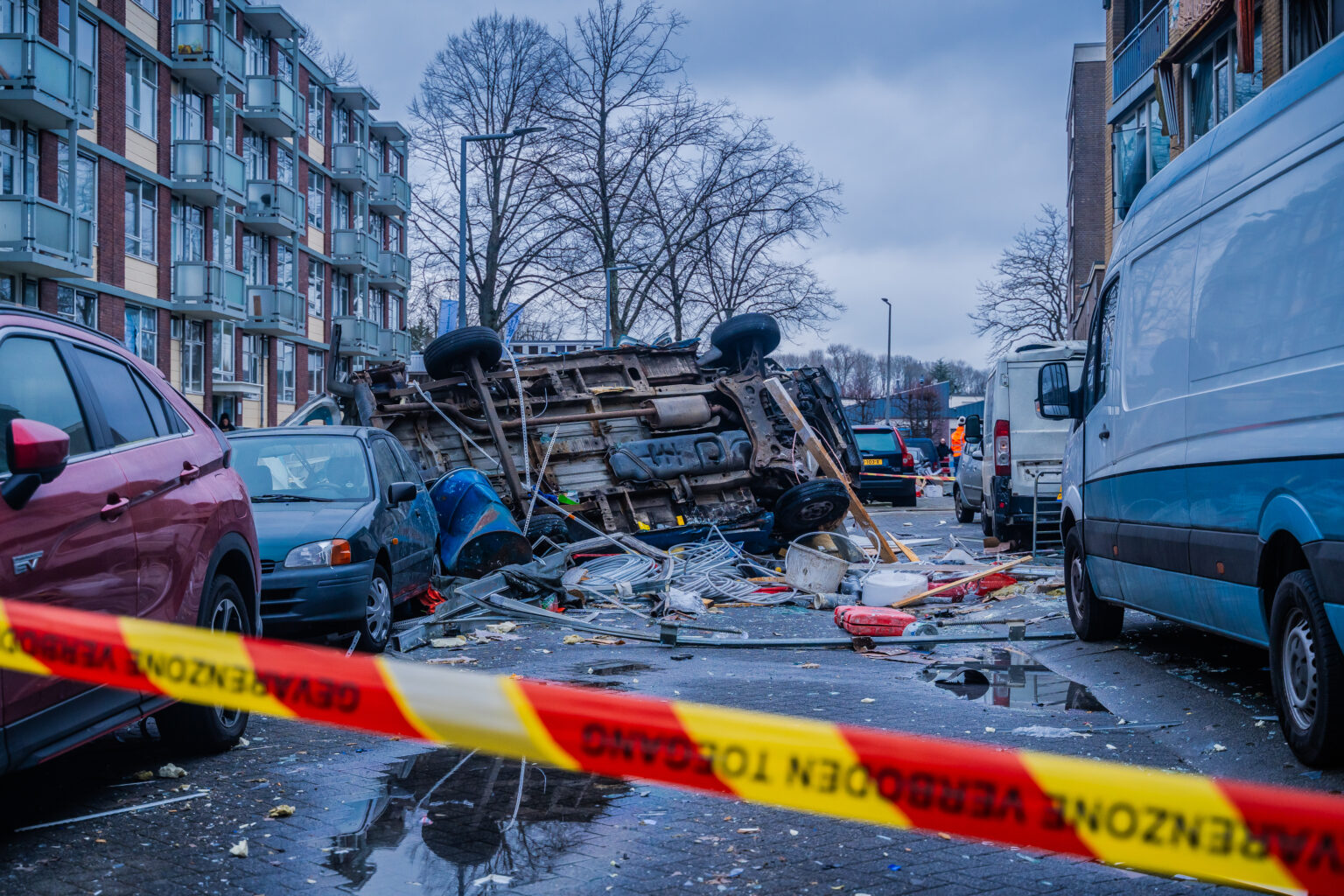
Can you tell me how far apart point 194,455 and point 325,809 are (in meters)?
1.68

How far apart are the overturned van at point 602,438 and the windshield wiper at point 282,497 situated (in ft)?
17.9

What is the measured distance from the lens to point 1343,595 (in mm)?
4527

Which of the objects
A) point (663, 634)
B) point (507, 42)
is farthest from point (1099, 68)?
point (663, 634)

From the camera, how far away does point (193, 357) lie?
1425 inches

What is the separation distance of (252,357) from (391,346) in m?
13.3

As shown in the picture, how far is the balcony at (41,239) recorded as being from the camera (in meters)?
25.2

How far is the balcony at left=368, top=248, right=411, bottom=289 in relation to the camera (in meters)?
54.6

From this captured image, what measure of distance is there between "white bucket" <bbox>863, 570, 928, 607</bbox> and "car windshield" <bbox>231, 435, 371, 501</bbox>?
457cm

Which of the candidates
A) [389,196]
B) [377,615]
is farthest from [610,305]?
[377,615]

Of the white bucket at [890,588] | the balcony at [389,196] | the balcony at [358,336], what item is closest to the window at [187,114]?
the balcony at [358,336]

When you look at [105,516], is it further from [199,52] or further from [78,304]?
[199,52]

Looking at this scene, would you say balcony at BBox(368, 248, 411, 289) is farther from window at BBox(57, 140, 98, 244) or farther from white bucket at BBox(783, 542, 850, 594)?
white bucket at BBox(783, 542, 850, 594)

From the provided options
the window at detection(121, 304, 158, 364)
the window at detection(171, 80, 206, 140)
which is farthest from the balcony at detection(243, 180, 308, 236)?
the window at detection(121, 304, 158, 364)

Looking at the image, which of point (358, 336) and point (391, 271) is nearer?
point (358, 336)
